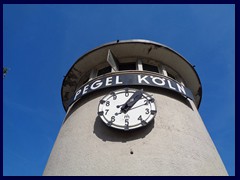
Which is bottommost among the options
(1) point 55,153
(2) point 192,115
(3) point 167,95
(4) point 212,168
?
(4) point 212,168

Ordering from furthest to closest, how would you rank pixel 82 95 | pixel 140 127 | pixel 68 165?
pixel 82 95
pixel 140 127
pixel 68 165

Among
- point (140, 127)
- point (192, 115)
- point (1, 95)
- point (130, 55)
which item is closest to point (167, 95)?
point (192, 115)

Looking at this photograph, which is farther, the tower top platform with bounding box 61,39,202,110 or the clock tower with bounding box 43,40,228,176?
the tower top platform with bounding box 61,39,202,110

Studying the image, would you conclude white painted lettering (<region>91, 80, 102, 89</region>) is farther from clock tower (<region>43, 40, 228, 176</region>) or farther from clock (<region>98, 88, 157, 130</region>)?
clock (<region>98, 88, 157, 130</region>)

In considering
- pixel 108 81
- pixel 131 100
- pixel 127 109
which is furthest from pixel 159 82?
pixel 127 109

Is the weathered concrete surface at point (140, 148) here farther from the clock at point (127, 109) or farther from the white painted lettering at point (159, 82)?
A: the white painted lettering at point (159, 82)

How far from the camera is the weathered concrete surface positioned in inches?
248

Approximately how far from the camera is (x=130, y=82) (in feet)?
29.8

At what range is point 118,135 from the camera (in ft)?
24.0

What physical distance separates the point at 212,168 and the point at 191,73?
220 inches

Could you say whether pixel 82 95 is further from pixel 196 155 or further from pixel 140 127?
pixel 196 155

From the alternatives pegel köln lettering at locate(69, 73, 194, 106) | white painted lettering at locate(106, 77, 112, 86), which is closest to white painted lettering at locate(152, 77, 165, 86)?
pegel köln lettering at locate(69, 73, 194, 106)

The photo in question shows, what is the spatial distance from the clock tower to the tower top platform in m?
0.04

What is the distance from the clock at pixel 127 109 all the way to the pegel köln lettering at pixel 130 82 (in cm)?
56
